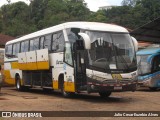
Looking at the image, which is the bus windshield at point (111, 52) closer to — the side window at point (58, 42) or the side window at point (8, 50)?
the side window at point (58, 42)

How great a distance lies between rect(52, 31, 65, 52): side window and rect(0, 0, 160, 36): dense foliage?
42.6m

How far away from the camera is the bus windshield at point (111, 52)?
15.1 m

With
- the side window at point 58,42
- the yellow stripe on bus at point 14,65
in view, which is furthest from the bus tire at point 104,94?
the yellow stripe on bus at point 14,65

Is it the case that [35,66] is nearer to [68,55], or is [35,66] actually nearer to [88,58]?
[68,55]

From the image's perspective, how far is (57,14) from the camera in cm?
7100

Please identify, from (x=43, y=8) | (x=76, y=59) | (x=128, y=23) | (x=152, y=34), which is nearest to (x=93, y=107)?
(x=76, y=59)

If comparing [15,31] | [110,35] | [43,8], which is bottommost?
[110,35]

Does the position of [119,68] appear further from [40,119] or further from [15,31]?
[15,31]

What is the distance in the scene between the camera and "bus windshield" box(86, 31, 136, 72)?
15125 millimetres

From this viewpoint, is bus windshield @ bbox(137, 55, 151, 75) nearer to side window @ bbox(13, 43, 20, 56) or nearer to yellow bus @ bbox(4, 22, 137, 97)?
yellow bus @ bbox(4, 22, 137, 97)

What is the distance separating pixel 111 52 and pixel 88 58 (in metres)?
1.07

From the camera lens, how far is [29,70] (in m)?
21.4

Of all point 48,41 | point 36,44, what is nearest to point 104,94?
point 48,41

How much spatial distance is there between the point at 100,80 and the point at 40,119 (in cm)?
490
